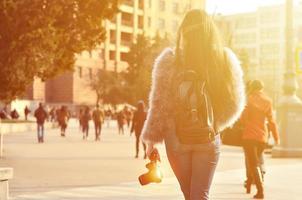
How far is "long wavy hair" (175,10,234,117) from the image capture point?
484 centimetres

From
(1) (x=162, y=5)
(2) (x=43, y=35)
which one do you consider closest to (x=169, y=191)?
(2) (x=43, y=35)

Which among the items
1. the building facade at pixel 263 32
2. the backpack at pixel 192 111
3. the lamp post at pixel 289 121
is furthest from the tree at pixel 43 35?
the building facade at pixel 263 32

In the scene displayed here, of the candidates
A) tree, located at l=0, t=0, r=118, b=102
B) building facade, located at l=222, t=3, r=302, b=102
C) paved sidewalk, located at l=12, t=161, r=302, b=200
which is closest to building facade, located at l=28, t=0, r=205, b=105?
building facade, located at l=222, t=3, r=302, b=102

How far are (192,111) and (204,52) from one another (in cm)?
44

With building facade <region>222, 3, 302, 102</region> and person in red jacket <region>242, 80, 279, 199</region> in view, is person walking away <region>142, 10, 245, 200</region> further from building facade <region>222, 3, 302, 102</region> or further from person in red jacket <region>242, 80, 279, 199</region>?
building facade <region>222, 3, 302, 102</region>

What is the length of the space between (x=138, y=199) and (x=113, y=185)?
2.18 m

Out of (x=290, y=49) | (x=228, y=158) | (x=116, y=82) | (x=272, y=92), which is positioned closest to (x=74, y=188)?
(x=228, y=158)

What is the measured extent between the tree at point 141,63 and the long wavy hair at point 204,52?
6033 cm

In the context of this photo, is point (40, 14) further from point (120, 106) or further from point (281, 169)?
point (120, 106)

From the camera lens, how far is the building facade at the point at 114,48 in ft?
302

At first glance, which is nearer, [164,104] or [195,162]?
[195,162]

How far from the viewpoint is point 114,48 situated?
332 ft

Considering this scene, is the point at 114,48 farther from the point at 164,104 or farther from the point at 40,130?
the point at 164,104

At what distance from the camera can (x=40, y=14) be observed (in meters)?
21.0
